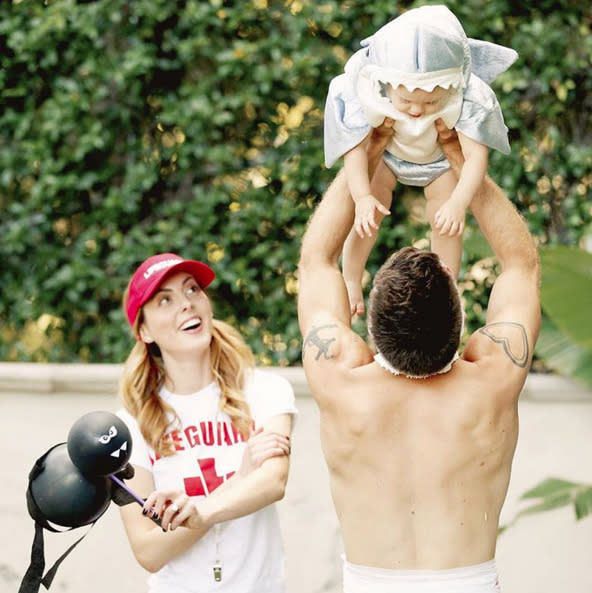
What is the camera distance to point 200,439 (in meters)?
3.23

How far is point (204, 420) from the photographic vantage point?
3.26 metres

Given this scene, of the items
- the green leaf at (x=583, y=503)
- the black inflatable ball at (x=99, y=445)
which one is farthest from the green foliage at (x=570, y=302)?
the black inflatable ball at (x=99, y=445)

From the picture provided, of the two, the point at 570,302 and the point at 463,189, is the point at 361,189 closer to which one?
the point at 463,189

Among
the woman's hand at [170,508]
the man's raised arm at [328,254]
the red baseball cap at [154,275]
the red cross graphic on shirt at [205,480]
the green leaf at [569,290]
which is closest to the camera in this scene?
the man's raised arm at [328,254]

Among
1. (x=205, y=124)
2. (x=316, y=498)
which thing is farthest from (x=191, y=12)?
(x=316, y=498)

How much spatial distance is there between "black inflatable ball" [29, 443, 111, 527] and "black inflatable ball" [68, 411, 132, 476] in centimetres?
4

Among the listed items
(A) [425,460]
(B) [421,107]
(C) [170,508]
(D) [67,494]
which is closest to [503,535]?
(C) [170,508]

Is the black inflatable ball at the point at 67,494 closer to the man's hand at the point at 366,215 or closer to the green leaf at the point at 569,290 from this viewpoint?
the man's hand at the point at 366,215

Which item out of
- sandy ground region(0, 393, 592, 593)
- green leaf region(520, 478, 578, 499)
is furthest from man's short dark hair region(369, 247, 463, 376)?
sandy ground region(0, 393, 592, 593)

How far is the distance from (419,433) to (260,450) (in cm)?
68

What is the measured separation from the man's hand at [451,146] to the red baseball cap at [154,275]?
3.09ft

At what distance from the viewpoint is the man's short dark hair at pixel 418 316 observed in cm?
245

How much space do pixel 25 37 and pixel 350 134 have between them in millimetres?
3232

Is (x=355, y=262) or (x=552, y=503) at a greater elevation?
(x=355, y=262)
